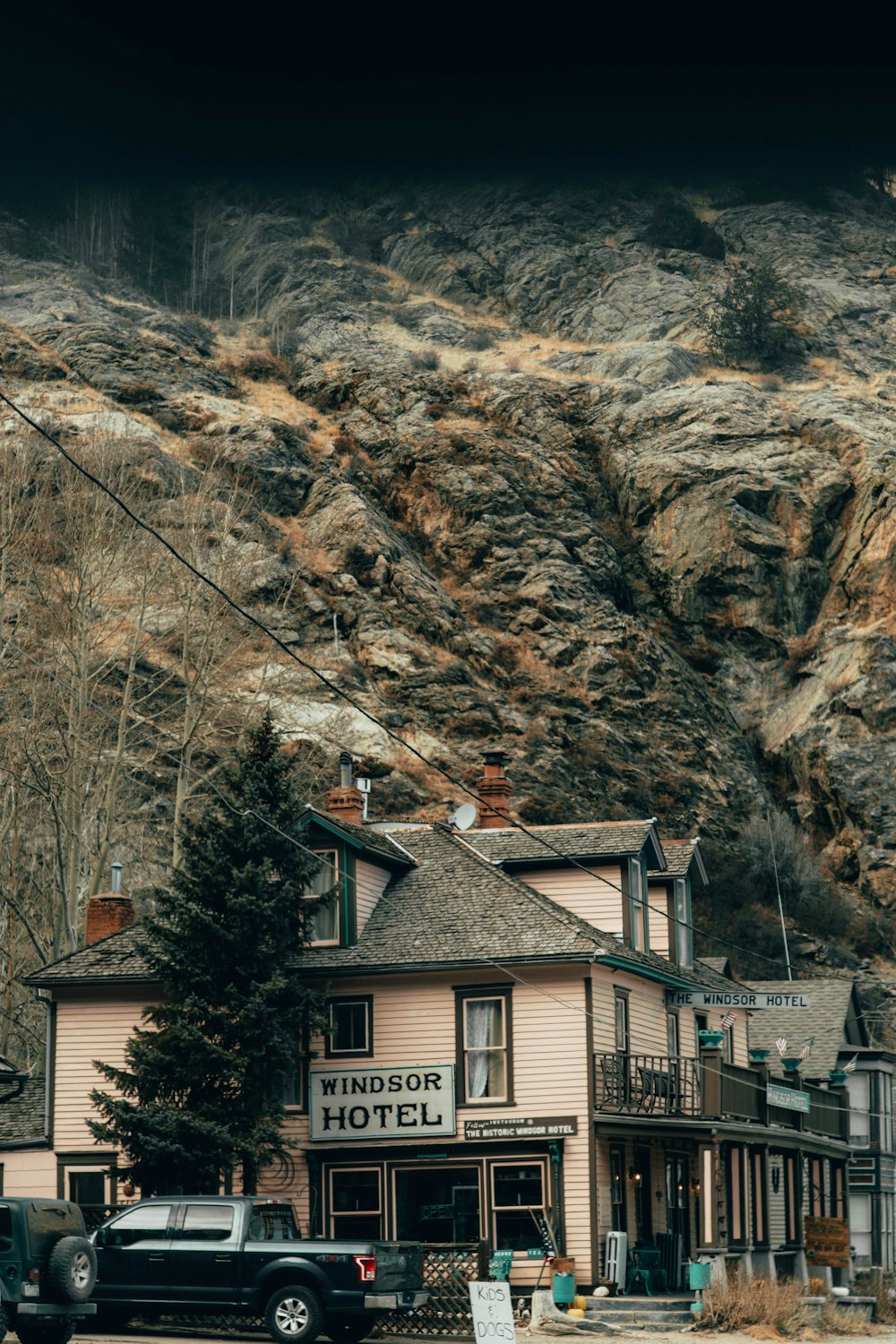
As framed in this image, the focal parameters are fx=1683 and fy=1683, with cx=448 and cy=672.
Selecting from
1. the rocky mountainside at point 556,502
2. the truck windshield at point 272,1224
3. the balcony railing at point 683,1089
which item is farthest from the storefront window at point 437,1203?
the rocky mountainside at point 556,502

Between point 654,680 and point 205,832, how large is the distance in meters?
51.6

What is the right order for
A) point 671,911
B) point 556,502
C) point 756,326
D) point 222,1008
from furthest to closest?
point 756,326 → point 556,502 → point 671,911 → point 222,1008

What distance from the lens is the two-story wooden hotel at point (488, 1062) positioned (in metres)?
30.5

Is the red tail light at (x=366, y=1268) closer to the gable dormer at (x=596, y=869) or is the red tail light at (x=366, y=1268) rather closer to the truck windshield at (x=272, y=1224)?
the truck windshield at (x=272, y=1224)

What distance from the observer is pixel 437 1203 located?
3122 centimetres

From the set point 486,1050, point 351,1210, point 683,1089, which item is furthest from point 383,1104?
point 683,1089

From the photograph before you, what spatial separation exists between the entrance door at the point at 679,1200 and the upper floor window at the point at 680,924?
4.25m

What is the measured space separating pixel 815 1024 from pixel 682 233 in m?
86.4

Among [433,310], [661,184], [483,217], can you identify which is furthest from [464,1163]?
[661,184]

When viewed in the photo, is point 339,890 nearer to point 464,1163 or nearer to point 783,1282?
point 464,1163

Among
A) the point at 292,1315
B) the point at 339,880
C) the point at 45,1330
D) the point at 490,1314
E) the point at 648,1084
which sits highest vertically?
the point at 339,880

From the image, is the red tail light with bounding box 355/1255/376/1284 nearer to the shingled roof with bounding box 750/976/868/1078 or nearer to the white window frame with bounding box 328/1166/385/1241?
the white window frame with bounding box 328/1166/385/1241

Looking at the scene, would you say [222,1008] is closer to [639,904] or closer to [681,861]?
[639,904]

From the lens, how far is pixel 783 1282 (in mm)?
34406
